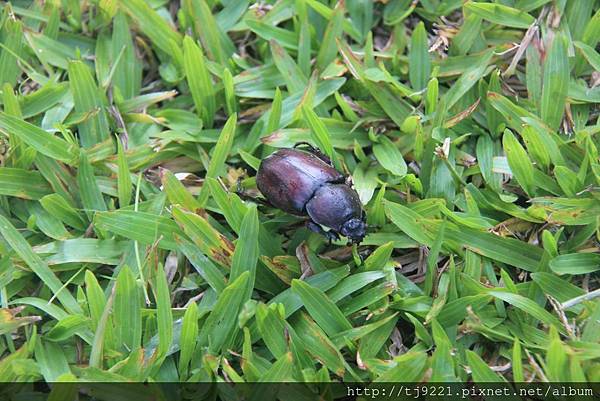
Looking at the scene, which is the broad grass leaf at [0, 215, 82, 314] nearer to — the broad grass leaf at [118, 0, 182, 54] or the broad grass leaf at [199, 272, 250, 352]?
the broad grass leaf at [199, 272, 250, 352]

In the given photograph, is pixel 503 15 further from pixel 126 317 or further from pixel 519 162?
pixel 126 317

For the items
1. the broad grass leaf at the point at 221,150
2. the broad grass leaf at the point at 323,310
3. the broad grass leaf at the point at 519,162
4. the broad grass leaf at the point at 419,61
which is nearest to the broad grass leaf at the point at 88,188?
the broad grass leaf at the point at 221,150

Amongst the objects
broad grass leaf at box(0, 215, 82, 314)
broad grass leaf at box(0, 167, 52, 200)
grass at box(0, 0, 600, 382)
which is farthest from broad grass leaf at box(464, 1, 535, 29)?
broad grass leaf at box(0, 215, 82, 314)

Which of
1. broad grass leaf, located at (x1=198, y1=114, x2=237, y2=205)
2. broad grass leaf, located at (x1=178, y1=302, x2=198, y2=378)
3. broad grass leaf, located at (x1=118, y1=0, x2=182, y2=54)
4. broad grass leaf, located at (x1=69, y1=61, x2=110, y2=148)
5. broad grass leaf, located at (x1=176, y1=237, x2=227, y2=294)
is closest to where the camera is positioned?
broad grass leaf, located at (x1=178, y1=302, x2=198, y2=378)

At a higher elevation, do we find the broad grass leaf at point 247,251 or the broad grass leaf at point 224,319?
the broad grass leaf at point 247,251

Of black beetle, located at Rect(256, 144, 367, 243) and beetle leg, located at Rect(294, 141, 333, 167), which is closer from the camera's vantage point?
black beetle, located at Rect(256, 144, 367, 243)

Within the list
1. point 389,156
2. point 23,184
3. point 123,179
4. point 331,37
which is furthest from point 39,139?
point 389,156

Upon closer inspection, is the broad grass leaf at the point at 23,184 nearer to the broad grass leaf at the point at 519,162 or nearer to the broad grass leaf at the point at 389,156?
the broad grass leaf at the point at 389,156
